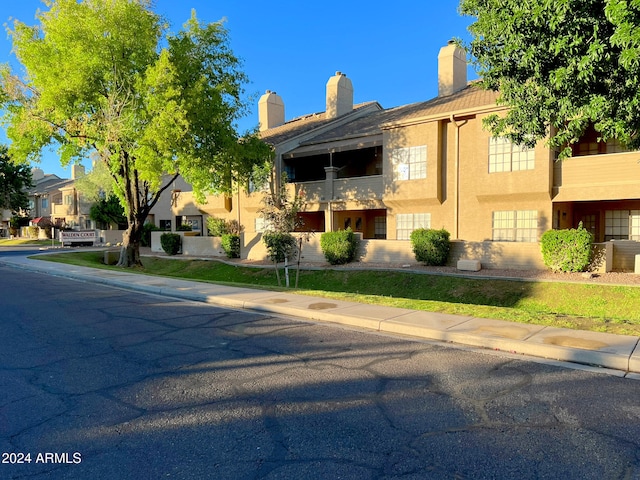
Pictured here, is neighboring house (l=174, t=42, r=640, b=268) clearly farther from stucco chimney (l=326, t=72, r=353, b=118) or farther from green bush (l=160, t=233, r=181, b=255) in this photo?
green bush (l=160, t=233, r=181, b=255)

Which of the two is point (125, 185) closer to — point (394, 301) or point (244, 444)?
point (394, 301)

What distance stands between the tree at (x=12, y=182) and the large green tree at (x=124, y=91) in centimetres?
3540

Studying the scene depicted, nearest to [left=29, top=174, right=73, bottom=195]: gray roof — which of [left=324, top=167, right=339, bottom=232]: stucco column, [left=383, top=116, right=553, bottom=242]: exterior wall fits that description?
[left=324, top=167, right=339, bottom=232]: stucco column

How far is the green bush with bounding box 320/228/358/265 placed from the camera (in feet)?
67.7

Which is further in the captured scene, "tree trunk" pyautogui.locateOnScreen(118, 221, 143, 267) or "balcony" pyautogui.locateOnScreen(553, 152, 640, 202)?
"tree trunk" pyautogui.locateOnScreen(118, 221, 143, 267)

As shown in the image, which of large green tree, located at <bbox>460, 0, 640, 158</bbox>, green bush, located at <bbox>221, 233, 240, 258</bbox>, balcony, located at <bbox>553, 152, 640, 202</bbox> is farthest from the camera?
green bush, located at <bbox>221, 233, 240, 258</bbox>

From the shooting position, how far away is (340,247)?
814 inches

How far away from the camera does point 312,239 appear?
2258 centimetres

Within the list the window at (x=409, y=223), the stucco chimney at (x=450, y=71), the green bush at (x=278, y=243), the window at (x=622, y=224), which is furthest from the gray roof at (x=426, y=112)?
the green bush at (x=278, y=243)

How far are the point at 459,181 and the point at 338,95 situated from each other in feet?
42.7

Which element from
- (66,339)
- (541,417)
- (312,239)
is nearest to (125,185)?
(312,239)

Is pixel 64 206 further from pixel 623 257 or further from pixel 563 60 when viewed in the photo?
pixel 563 60

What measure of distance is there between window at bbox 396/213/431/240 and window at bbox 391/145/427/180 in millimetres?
1891

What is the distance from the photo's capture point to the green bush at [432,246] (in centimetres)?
1803
